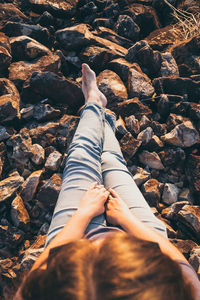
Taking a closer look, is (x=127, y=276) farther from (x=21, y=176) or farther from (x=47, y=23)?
(x=47, y=23)

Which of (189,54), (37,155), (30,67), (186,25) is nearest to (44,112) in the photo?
(37,155)

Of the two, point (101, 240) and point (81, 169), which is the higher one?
point (81, 169)

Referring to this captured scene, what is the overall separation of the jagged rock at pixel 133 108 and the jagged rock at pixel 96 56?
723mm

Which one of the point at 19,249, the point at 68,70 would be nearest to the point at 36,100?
the point at 68,70

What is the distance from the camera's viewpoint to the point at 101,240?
0.95 meters

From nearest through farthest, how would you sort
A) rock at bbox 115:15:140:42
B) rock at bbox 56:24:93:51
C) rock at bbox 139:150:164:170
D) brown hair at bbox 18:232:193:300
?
brown hair at bbox 18:232:193:300
rock at bbox 139:150:164:170
rock at bbox 56:24:93:51
rock at bbox 115:15:140:42

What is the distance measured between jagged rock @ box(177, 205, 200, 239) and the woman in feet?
1.31

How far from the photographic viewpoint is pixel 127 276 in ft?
2.25

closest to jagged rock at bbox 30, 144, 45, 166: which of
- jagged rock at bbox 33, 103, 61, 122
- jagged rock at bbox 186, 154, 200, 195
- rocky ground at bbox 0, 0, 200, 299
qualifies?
rocky ground at bbox 0, 0, 200, 299

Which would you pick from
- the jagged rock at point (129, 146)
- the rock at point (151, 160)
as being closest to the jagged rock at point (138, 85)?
the jagged rock at point (129, 146)

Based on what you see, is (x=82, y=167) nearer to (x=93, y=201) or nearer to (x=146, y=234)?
(x=93, y=201)

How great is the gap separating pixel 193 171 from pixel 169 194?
343mm

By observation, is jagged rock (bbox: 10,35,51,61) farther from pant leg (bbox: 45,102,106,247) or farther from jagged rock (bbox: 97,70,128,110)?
pant leg (bbox: 45,102,106,247)

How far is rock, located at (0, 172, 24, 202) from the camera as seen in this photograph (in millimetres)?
1726
